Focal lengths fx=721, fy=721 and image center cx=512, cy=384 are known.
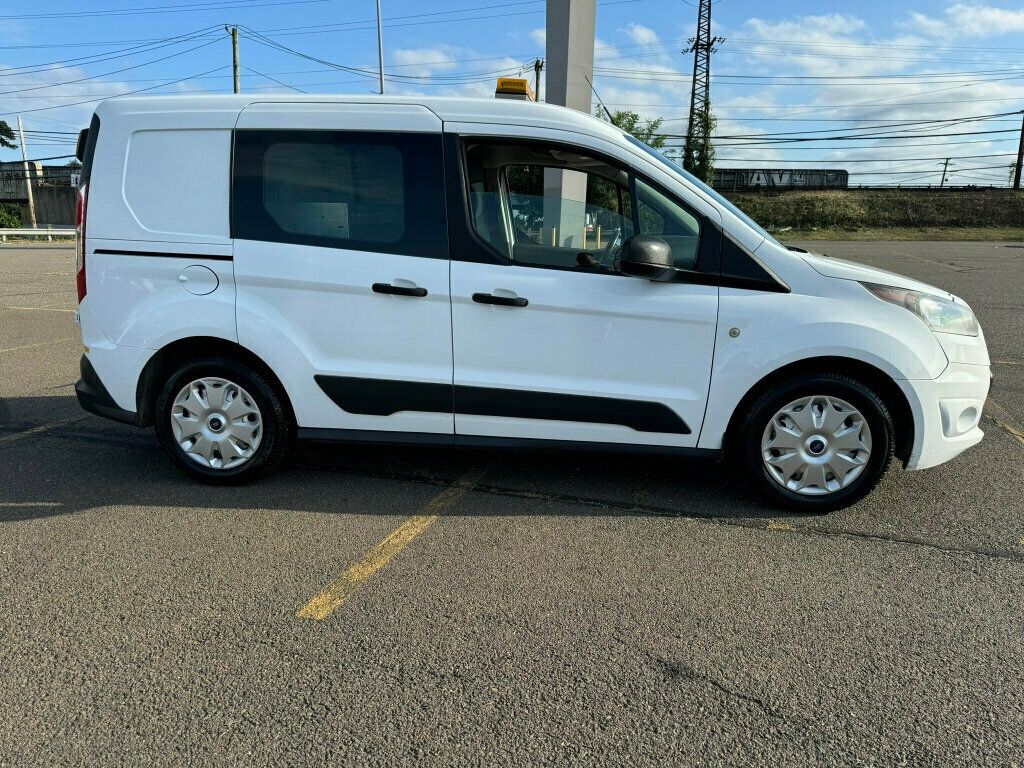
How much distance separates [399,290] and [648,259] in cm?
127

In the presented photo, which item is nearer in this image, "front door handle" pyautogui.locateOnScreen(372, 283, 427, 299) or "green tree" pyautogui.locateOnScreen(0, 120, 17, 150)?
"front door handle" pyautogui.locateOnScreen(372, 283, 427, 299)

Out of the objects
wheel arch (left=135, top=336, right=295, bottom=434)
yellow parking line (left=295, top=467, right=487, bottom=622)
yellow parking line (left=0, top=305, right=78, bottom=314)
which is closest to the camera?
yellow parking line (left=295, top=467, right=487, bottom=622)

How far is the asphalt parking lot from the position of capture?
2.16 metres

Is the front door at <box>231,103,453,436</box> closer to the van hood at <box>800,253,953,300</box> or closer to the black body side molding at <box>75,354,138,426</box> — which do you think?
the black body side molding at <box>75,354,138,426</box>

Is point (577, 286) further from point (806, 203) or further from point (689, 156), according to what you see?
point (806, 203)

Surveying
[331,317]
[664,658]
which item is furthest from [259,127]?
[664,658]

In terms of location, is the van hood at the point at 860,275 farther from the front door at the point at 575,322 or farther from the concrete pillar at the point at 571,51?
the concrete pillar at the point at 571,51

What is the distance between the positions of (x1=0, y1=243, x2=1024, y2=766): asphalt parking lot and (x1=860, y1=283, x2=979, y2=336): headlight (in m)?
0.96

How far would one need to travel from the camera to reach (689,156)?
161ft

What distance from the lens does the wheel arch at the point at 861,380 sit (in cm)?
362

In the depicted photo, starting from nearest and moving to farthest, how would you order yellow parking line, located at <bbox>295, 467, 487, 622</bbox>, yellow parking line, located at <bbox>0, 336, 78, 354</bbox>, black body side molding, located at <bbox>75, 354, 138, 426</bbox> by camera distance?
1. yellow parking line, located at <bbox>295, 467, 487, 622</bbox>
2. black body side molding, located at <bbox>75, 354, 138, 426</bbox>
3. yellow parking line, located at <bbox>0, 336, 78, 354</bbox>

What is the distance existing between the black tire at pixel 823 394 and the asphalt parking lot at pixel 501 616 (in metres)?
0.11

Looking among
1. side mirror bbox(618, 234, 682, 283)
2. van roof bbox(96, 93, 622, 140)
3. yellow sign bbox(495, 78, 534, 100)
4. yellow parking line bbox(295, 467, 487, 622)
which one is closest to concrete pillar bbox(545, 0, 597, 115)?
yellow sign bbox(495, 78, 534, 100)

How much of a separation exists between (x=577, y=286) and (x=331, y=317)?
51.8 inches
